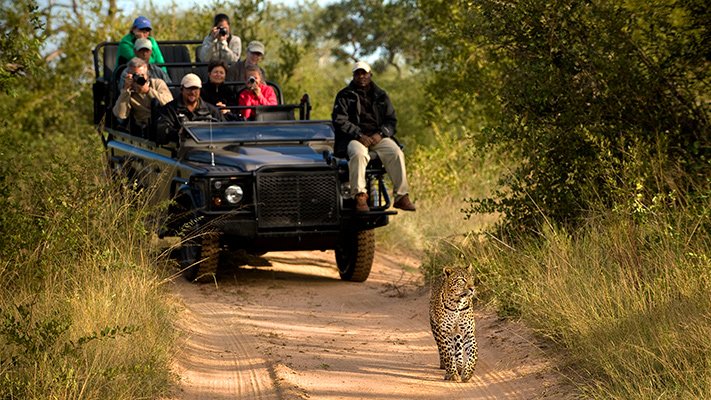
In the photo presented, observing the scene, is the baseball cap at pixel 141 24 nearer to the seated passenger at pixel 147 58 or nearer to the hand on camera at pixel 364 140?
the seated passenger at pixel 147 58

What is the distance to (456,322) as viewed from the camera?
279 inches

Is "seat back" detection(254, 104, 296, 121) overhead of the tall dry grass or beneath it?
overhead

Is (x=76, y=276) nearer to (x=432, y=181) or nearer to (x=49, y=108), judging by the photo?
(x=432, y=181)

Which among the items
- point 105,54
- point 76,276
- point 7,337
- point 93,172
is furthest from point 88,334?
point 105,54

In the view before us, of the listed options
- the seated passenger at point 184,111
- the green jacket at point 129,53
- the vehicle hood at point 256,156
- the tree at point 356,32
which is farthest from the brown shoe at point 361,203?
the tree at point 356,32

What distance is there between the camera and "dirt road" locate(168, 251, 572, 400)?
23.5ft

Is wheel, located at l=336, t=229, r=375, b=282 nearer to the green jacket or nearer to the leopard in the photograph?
the green jacket

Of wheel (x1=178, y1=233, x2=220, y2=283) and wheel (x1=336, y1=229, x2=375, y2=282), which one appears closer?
wheel (x1=178, y1=233, x2=220, y2=283)

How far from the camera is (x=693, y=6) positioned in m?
9.18

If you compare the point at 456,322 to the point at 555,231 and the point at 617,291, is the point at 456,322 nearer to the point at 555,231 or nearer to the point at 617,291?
the point at 617,291

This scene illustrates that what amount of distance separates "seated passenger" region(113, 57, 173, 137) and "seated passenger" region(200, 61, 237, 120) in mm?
380

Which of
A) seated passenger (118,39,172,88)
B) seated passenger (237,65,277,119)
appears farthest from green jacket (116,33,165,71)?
seated passenger (237,65,277,119)

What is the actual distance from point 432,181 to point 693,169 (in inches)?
307

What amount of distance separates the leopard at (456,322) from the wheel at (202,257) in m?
3.68
